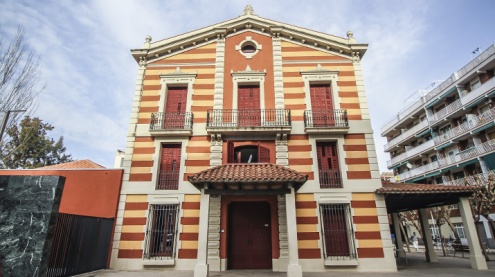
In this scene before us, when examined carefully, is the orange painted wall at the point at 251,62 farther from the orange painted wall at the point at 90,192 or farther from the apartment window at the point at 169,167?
the orange painted wall at the point at 90,192

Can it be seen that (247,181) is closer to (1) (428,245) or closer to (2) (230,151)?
(2) (230,151)

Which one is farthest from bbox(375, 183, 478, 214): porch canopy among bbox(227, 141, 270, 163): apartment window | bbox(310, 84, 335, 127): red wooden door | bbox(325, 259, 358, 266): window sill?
bbox(227, 141, 270, 163): apartment window

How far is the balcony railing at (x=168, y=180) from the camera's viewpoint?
12.4 meters

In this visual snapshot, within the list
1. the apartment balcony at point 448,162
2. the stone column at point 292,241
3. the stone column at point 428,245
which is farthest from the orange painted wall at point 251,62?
the apartment balcony at point 448,162

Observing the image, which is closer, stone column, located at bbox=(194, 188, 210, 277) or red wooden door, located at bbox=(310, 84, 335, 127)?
stone column, located at bbox=(194, 188, 210, 277)

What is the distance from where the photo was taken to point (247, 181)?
31.8 feet

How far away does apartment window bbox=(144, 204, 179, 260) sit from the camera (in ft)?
37.0

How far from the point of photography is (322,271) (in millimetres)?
10859

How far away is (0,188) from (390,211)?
18213mm

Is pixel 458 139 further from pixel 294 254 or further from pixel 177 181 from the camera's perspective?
pixel 177 181

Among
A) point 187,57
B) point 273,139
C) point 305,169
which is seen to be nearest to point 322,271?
point 305,169

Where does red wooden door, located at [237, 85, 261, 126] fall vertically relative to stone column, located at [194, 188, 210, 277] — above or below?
above

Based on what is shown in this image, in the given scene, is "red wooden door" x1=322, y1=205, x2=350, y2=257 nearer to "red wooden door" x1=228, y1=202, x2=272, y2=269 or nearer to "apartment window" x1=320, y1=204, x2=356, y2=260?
"apartment window" x1=320, y1=204, x2=356, y2=260

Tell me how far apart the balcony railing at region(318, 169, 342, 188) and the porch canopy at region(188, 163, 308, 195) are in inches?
96.3
